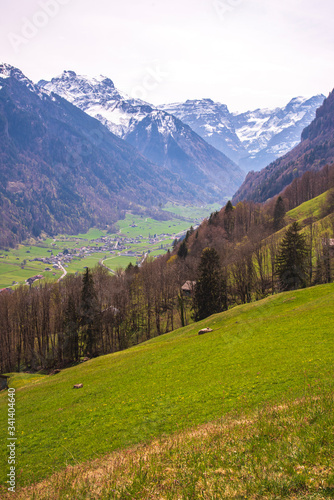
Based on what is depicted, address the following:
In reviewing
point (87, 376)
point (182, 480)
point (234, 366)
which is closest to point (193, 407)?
point (234, 366)

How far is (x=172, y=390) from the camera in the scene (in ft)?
78.0

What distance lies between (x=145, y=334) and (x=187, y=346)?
45.4 metres

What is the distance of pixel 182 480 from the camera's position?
386 inches

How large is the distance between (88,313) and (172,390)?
169ft

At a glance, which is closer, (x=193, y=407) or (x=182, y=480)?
(x=182, y=480)

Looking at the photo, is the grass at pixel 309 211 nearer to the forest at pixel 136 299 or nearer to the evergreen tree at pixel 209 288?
the forest at pixel 136 299

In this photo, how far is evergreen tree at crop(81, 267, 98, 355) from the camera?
70438 millimetres

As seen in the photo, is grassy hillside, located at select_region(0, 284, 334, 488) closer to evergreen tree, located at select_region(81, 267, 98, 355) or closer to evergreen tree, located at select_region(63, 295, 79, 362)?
evergreen tree, located at select_region(63, 295, 79, 362)

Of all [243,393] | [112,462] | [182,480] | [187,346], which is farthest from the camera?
[187,346]

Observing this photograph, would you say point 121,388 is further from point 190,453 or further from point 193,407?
point 190,453

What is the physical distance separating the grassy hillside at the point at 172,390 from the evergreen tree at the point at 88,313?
3128 centimetres

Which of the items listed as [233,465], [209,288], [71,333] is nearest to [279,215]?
[209,288]

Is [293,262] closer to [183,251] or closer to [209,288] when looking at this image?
[209,288]

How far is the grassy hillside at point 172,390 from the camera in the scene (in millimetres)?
18016
